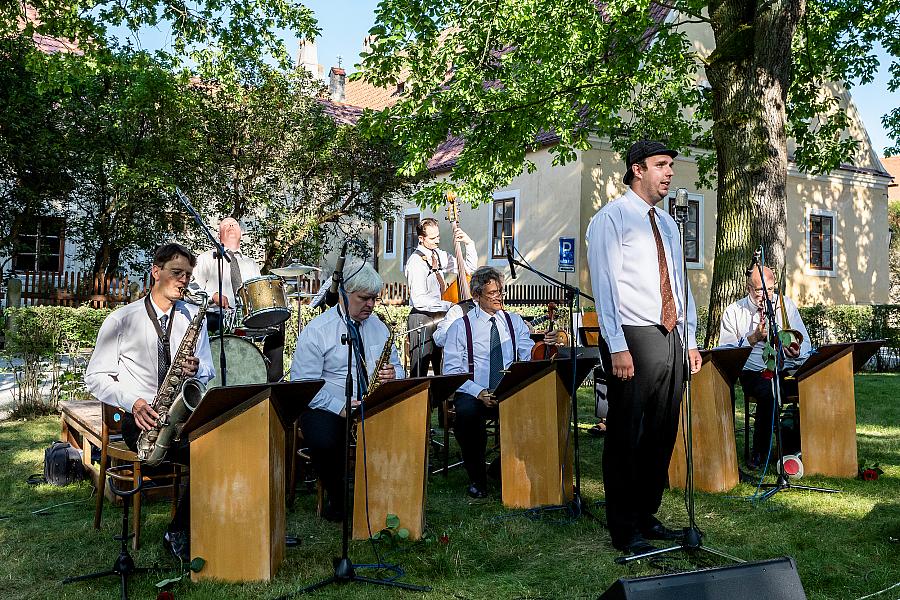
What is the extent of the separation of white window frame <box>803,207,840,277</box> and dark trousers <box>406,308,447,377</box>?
17.9m

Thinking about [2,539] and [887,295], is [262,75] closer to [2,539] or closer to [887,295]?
[2,539]

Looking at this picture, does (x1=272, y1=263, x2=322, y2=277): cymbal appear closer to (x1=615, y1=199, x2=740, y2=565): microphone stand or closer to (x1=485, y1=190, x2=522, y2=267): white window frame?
(x1=615, y1=199, x2=740, y2=565): microphone stand

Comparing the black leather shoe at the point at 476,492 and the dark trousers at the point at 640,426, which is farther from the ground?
the dark trousers at the point at 640,426

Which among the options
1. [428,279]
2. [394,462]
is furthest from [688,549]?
[428,279]

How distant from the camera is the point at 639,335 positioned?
462cm

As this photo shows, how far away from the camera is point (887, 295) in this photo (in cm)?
2458

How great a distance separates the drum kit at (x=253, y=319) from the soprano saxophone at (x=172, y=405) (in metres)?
1.30

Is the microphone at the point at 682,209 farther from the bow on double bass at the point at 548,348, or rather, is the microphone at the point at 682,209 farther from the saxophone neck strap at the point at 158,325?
the saxophone neck strap at the point at 158,325

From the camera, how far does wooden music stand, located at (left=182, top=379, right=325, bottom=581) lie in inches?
160

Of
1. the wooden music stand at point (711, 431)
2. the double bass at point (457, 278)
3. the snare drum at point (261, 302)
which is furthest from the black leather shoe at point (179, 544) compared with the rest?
the double bass at point (457, 278)

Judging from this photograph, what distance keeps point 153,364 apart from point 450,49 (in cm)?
923

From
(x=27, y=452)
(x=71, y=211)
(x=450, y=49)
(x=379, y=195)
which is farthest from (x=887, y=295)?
(x=27, y=452)

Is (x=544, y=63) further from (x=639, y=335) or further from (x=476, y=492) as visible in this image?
(x=639, y=335)

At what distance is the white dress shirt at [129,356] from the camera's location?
15.2 ft
